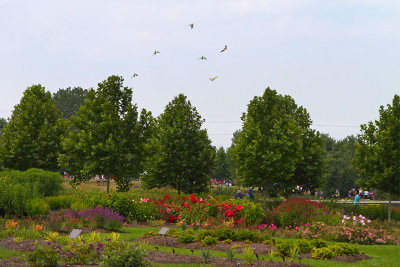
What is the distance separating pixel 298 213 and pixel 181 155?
12.8m

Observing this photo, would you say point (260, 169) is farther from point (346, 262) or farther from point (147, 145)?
point (346, 262)

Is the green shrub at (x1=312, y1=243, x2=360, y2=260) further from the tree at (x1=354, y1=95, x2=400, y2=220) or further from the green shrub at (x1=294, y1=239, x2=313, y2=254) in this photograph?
the tree at (x1=354, y1=95, x2=400, y2=220)

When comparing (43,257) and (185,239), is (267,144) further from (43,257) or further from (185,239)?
(43,257)

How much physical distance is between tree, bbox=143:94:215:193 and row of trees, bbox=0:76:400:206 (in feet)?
0.22

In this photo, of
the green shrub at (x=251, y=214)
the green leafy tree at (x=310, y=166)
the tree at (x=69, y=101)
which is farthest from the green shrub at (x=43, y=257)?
the tree at (x=69, y=101)

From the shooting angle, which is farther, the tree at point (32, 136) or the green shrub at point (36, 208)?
the tree at point (32, 136)

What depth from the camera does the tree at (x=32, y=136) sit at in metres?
34.6

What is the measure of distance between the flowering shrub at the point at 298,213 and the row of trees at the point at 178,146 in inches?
330

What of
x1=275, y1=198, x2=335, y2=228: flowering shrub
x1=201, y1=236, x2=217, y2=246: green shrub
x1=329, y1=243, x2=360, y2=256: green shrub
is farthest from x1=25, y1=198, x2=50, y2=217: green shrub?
x1=329, y1=243, x2=360, y2=256: green shrub

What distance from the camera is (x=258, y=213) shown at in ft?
64.7

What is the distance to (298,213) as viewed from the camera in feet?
63.7

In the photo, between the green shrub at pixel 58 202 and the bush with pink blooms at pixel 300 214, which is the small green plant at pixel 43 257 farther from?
the bush with pink blooms at pixel 300 214

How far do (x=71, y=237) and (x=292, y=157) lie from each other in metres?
20.9

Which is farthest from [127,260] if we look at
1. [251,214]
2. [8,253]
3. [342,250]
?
[251,214]
